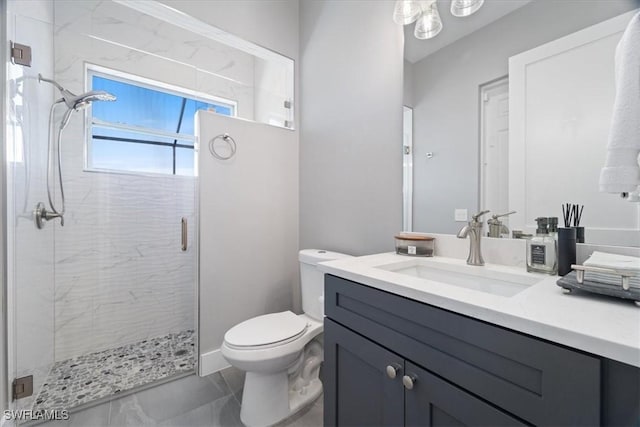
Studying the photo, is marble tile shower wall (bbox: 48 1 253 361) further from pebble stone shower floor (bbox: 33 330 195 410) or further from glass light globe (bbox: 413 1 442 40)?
glass light globe (bbox: 413 1 442 40)

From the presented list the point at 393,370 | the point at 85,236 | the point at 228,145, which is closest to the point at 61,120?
the point at 85,236

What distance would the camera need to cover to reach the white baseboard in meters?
1.74

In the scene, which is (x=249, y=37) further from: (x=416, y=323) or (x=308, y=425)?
(x=308, y=425)

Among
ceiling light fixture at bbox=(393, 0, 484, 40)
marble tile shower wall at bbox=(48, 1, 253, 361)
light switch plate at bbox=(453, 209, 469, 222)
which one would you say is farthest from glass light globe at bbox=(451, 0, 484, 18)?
marble tile shower wall at bbox=(48, 1, 253, 361)

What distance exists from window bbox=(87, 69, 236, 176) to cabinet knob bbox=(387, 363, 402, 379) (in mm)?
2099

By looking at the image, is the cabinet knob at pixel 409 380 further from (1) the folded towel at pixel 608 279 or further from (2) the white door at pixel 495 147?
(2) the white door at pixel 495 147

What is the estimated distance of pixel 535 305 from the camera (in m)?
0.61

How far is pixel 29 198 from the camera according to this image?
1400 mm

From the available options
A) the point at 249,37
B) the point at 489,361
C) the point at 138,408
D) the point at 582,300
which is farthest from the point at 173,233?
the point at 582,300

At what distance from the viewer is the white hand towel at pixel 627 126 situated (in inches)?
25.2

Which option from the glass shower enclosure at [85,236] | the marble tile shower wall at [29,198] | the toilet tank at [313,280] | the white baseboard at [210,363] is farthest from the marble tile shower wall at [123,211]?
the toilet tank at [313,280]

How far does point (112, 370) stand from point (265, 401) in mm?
1165

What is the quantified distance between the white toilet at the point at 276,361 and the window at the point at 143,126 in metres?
1.51

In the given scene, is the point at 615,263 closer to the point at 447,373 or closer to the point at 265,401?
the point at 447,373
